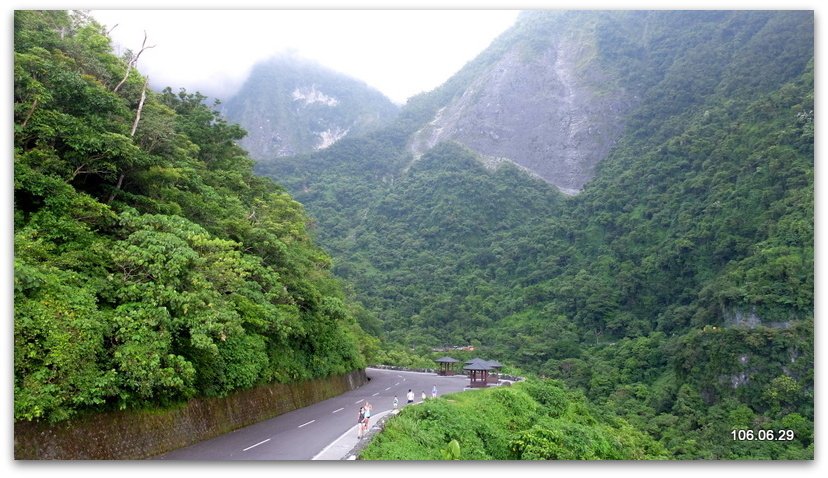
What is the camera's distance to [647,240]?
69.5 meters

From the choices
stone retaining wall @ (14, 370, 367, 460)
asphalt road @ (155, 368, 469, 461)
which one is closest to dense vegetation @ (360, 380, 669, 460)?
asphalt road @ (155, 368, 469, 461)

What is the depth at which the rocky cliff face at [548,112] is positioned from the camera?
101625 mm

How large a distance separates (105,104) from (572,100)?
102m

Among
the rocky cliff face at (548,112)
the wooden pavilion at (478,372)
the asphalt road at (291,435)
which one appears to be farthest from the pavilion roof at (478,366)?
the rocky cliff face at (548,112)

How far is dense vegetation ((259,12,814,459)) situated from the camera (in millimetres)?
36562

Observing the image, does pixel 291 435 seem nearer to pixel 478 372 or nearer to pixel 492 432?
pixel 492 432

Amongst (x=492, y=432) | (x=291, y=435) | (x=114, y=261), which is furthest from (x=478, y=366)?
(x=114, y=261)

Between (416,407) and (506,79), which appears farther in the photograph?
(506,79)

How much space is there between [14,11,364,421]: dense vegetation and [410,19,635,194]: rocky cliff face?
3491 inches

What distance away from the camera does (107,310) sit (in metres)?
10.8

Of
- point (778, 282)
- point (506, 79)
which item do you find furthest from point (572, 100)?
point (778, 282)

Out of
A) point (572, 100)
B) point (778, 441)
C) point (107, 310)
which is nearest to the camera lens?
point (107, 310)

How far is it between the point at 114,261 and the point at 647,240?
6713 cm

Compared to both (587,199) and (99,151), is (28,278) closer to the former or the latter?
(99,151)
